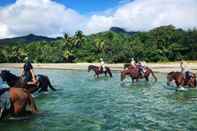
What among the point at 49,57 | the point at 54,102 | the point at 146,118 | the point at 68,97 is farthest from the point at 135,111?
the point at 49,57

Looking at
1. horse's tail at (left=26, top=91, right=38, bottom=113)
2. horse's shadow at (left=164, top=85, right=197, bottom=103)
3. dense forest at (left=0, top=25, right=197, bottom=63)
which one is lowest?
horse's shadow at (left=164, top=85, right=197, bottom=103)

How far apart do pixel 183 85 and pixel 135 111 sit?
37.0 ft

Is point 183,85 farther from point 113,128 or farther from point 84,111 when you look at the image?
point 113,128

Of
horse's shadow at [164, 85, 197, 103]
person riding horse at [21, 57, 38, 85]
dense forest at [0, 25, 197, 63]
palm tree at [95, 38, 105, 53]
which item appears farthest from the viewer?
palm tree at [95, 38, 105, 53]

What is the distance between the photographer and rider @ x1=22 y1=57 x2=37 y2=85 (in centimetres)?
2198

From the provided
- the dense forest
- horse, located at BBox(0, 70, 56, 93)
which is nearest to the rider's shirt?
horse, located at BBox(0, 70, 56, 93)

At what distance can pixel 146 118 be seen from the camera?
16.7 meters

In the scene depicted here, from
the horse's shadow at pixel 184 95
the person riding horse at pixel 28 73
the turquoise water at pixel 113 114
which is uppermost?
the person riding horse at pixel 28 73

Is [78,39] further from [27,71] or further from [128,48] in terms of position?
[27,71]

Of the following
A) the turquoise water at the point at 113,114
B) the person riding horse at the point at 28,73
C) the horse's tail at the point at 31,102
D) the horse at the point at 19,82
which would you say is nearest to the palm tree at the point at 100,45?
the horse at the point at 19,82

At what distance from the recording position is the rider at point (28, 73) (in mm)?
21984

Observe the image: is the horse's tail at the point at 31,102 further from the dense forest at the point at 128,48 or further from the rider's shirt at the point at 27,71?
the dense forest at the point at 128,48

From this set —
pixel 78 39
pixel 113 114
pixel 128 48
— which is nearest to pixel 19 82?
pixel 113 114

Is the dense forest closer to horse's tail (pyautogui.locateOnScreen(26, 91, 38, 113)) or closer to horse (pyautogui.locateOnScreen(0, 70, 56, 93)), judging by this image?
horse (pyautogui.locateOnScreen(0, 70, 56, 93))
